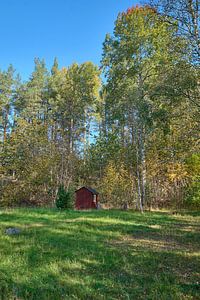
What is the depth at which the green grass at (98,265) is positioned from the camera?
4.25 metres

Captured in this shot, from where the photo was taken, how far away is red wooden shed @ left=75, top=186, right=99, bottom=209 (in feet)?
69.0

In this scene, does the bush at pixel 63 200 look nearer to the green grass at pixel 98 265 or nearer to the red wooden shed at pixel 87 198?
the red wooden shed at pixel 87 198

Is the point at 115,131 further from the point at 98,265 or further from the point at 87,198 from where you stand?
the point at 98,265

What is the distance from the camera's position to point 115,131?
27.4 metres

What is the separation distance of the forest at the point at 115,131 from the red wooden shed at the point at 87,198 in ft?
8.55

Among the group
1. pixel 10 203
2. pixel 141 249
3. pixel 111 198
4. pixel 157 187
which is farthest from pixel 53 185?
pixel 141 249

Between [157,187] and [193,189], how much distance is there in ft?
14.7

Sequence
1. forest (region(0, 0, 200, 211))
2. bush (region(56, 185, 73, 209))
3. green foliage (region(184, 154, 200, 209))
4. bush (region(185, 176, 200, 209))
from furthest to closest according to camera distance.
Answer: green foliage (region(184, 154, 200, 209)) < bush (region(185, 176, 200, 209)) < bush (region(56, 185, 73, 209)) < forest (region(0, 0, 200, 211))

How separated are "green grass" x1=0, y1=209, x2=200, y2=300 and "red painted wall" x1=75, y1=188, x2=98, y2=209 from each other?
11741 mm

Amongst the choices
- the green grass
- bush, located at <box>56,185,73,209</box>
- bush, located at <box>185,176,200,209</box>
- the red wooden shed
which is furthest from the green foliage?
the green grass

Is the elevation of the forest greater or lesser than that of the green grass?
greater

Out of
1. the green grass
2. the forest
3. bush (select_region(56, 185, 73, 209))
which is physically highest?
the forest

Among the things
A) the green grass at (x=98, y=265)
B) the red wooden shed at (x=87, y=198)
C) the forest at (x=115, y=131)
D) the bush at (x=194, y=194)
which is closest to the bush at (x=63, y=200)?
the red wooden shed at (x=87, y=198)

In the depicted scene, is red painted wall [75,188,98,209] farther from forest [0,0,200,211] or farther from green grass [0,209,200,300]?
green grass [0,209,200,300]
